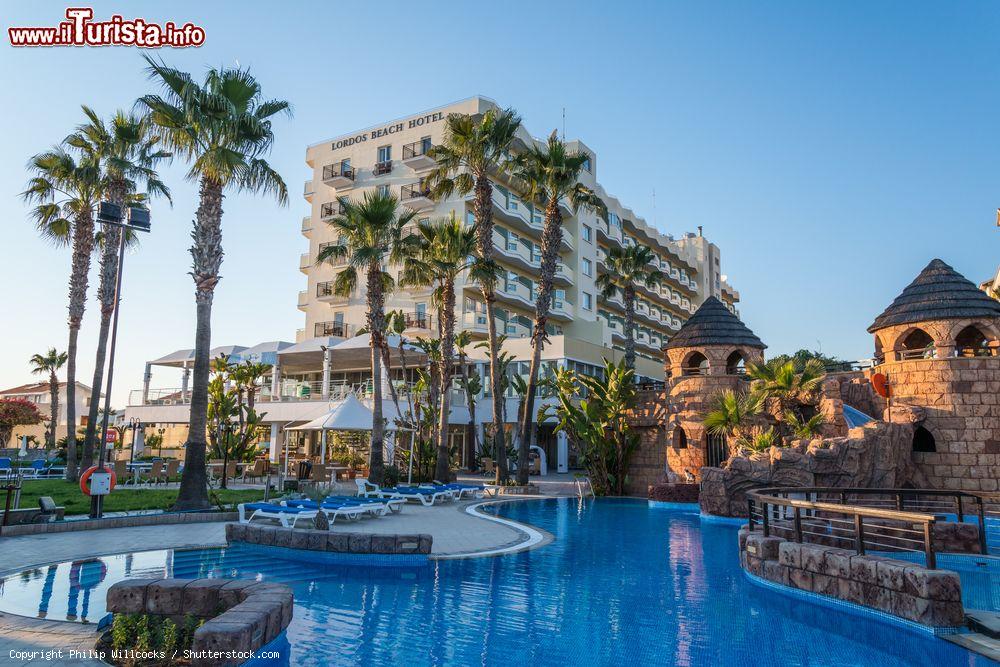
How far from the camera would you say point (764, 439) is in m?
19.3

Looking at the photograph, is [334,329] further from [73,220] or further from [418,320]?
[73,220]

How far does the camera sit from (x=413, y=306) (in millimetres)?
41781

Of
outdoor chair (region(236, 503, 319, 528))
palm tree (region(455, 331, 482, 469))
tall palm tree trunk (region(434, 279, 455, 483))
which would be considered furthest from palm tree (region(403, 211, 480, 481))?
outdoor chair (region(236, 503, 319, 528))

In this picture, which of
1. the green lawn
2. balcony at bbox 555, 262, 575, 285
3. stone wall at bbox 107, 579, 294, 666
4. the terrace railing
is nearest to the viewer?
stone wall at bbox 107, 579, 294, 666

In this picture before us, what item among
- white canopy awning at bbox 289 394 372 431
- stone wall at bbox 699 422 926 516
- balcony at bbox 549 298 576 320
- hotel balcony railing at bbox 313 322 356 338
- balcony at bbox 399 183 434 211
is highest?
balcony at bbox 399 183 434 211

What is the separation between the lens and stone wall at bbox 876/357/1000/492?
1917 cm

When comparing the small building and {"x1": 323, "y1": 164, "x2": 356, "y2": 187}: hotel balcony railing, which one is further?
the small building

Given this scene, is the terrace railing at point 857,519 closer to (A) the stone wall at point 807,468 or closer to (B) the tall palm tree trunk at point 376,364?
(A) the stone wall at point 807,468

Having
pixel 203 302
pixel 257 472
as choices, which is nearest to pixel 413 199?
pixel 257 472

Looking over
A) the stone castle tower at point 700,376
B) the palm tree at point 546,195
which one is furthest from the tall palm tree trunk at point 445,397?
the stone castle tower at point 700,376

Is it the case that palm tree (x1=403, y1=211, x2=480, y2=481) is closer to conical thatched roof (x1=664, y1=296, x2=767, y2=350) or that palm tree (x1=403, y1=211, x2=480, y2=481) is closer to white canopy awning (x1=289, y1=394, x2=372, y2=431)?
white canopy awning (x1=289, y1=394, x2=372, y2=431)

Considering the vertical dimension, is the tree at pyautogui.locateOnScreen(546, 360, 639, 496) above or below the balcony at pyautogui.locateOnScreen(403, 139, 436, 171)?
below

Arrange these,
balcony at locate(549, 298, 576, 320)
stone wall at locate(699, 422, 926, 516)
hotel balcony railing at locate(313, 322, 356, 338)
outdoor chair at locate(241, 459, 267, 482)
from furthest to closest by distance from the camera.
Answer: hotel balcony railing at locate(313, 322, 356, 338)
balcony at locate(549, 298, 576, 320)
outdoor chair at locate(241, 459, 267, 482)
stone wall at locate(699, 422, 926, 516)

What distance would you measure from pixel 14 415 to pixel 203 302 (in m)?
34.5
